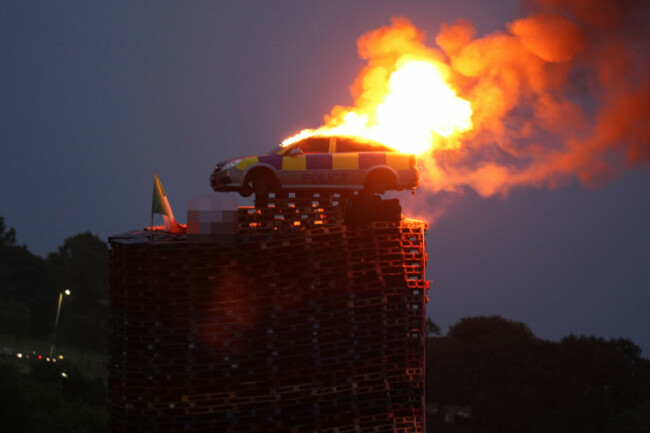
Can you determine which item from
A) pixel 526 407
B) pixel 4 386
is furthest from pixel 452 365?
pixel 4 386

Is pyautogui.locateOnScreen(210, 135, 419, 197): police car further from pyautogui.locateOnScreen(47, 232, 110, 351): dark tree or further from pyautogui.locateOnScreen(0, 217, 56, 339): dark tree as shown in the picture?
pyautogui.locateOnScreen(0, 217, 56, 339): dark tree

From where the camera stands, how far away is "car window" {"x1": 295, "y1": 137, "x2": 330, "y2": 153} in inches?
730

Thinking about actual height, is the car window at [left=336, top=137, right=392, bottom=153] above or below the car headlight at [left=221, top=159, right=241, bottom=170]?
above

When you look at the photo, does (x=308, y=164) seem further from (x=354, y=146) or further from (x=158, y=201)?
(x=158, y=201)

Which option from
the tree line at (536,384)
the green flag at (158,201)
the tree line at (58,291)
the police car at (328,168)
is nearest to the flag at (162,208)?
the green flag at (158,201)

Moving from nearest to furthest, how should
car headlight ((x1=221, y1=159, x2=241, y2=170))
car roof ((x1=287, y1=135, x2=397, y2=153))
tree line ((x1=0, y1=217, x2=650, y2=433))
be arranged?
car roof ((x1=287, y1=135, x2=397, y2=153)) → car headlight ((x1=221, y1=159, x2=241, y2=170)) → tree line ((x1=0, y1=217, x2=650, y2=433))

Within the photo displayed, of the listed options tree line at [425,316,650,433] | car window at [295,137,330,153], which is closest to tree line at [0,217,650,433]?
tree line at [425,316,650,433]

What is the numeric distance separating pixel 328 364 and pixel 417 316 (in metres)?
2.12

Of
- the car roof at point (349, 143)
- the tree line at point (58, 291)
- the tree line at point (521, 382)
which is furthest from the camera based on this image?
the tree line at point (58, 291)

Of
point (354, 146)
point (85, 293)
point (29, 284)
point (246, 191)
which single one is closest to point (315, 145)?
point (354, 146)

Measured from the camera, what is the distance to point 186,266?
1627 cm

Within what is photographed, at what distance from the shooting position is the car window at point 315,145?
1855 centimetres

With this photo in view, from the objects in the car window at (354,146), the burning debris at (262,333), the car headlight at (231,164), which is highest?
the car window at (354,146)

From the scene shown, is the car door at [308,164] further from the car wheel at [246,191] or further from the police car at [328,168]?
the car wheel at [246,191]
